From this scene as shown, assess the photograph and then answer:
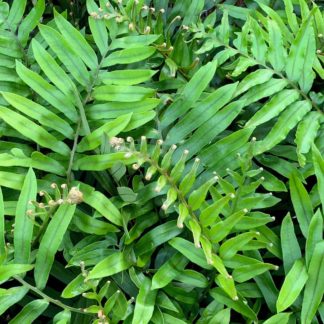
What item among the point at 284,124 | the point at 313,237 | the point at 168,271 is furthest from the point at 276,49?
the point at 168,271

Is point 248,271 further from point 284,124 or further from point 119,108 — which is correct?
point 119,108

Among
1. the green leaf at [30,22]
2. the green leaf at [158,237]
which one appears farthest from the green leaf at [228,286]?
the green leaf at [30,22]

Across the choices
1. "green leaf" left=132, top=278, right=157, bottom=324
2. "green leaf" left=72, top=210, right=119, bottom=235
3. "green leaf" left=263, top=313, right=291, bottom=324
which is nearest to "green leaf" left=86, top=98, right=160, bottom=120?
"green leaf" left=72, top=210, right=119, bottom=235

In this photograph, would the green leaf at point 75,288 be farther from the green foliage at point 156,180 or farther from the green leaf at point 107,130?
the green leaf at point 107,130

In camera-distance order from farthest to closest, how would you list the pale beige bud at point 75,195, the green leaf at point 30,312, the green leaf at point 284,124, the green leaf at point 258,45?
the green leaf at point 258,45 < the green leaf at point 284,124 < the green leaf at point 30,312 < the pale beige bud at point 75,195

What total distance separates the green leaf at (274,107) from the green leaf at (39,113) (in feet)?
1.15

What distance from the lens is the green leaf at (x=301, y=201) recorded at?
943 mm

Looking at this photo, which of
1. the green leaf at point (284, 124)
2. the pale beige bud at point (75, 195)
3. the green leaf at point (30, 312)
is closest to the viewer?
the pale beige bud at point (75, 195)

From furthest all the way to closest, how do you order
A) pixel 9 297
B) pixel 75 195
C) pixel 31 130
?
pixel 31 130
pixel 9 297
pixel 75 195

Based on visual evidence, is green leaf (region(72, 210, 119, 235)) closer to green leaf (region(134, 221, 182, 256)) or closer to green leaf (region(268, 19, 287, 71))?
green leaf (region(134, 221, 182, 256))

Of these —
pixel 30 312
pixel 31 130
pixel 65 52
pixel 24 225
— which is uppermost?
pixel 65 52

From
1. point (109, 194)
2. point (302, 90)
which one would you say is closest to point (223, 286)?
point (109, 194)

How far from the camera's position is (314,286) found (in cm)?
89

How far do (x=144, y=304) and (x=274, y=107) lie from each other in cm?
44
